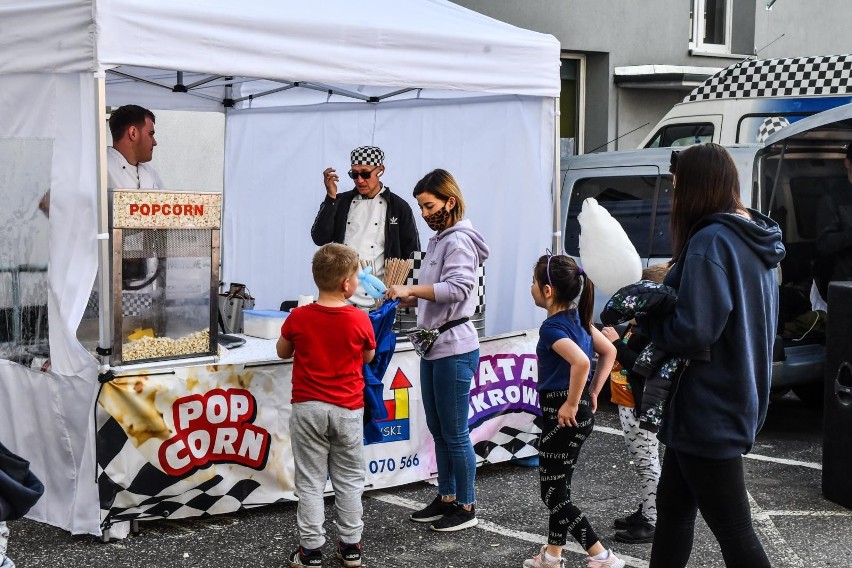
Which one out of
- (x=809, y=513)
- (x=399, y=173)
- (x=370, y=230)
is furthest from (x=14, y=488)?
(x=399, y=173)

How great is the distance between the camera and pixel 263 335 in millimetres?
6027

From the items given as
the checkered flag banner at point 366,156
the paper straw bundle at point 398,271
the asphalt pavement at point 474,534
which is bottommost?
the asphalt pavement at point 474,534

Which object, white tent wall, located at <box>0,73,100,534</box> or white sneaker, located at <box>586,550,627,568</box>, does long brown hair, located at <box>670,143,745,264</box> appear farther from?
white tent wall, located at <box>0,73,100,534</box>

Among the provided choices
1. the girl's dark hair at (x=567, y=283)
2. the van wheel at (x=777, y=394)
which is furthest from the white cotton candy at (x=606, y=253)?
the van wheel at (x=777, y=394)

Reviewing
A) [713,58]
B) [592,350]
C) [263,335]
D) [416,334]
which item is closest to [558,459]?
[592,350]

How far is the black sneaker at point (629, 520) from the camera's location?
4.91 meters

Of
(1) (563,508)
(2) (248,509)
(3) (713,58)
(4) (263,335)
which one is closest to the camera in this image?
(1) (563,508)

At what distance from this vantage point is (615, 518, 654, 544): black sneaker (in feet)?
16.0

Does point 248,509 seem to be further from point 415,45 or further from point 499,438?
point 415,45

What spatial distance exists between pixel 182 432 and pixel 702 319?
268 cm

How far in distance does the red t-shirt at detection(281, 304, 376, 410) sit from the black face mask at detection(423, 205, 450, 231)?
0.73 metres

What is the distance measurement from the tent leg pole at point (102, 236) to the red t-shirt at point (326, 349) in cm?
86

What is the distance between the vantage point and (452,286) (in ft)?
15.9

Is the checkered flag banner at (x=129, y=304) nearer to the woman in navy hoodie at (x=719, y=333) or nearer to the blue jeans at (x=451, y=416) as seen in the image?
the blue jeans at (x=451, y=416)
